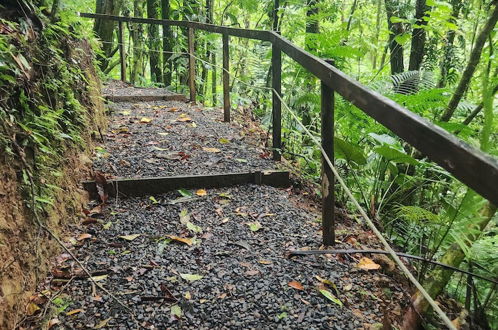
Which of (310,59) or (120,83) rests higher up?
(310,59)

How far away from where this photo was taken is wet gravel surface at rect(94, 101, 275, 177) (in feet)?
11.7

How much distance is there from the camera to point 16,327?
5.77ft

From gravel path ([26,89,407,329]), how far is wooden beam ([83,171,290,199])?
83mm

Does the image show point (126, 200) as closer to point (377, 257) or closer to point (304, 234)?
point (304, 234)

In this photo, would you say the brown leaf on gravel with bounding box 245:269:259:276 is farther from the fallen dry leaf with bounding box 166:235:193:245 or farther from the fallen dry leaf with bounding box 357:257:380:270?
the fallen dry leaf with bounding box 357:257:380:270

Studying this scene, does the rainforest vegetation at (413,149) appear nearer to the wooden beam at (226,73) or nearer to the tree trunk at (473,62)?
the tree trunk at (473,62)

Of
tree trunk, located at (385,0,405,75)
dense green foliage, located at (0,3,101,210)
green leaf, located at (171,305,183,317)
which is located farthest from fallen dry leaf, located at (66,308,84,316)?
tree trunk, located at (385,0,405,75)

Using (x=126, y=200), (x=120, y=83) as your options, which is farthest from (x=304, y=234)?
(x=120, y=83)

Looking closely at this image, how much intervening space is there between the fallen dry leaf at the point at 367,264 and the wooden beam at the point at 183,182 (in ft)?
3.98

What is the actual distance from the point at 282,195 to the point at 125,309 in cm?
165

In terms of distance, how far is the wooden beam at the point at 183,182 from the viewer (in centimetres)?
309

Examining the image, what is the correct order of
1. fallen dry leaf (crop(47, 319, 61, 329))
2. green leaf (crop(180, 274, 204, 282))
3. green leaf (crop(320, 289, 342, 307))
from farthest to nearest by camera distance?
green leaf (crop(180, 274, 204, 282)), green leaf (crop(320, 289, 342, 307)), fallen dry leaf (crop(47, 319, 61, 329))

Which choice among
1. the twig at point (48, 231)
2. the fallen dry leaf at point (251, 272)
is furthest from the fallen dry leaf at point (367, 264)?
the twig at point (48, 231)

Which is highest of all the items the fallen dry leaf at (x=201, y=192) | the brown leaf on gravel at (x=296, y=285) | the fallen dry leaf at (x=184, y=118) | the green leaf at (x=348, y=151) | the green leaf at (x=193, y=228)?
the green leaf at (x=348, y=151)
